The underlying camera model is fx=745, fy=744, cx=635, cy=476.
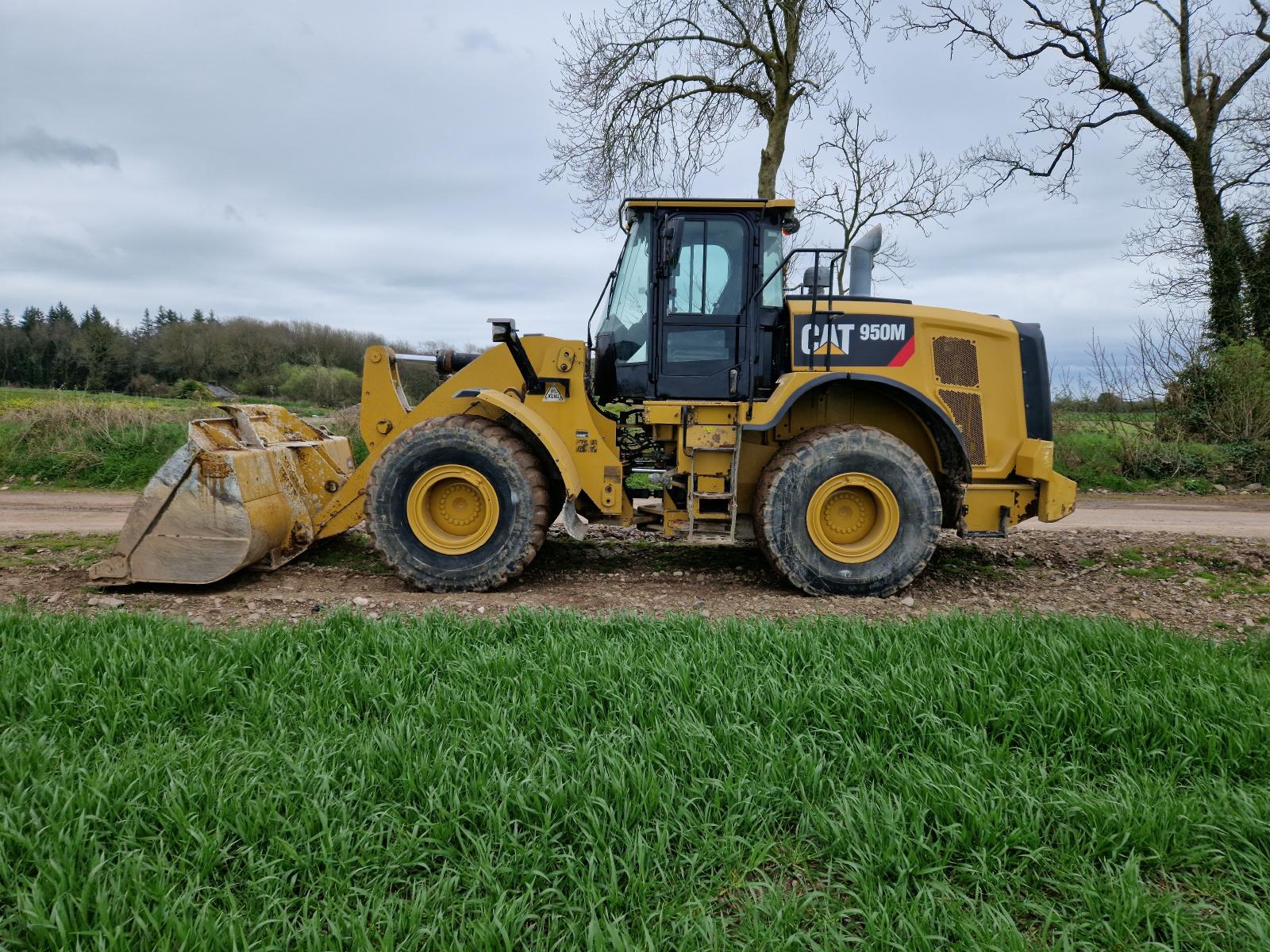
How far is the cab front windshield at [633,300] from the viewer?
560 cm

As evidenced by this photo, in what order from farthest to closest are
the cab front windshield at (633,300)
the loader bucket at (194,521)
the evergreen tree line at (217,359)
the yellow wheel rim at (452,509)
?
the evergreen tree line at (217,359) < the cab front windshield at (633,300) < the yellow wheel rim at (452,509) < the loader bucket at (194,521)

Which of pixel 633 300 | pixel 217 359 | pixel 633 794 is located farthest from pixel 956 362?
pixel 217 359

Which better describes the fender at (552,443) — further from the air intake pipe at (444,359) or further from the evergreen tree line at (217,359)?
the evergreen tree line at (217,359)

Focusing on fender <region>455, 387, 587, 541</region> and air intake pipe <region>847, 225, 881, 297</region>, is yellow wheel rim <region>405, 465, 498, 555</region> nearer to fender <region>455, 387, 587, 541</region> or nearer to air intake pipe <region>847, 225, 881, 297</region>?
fender <region>455, 387, 587, 541</region>

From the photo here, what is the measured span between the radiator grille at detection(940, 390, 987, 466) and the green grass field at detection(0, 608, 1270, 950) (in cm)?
212

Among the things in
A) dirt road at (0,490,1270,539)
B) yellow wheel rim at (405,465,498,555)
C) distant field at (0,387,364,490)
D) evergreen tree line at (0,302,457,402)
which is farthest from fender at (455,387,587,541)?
evergreen tree line at (0,302,457,402)

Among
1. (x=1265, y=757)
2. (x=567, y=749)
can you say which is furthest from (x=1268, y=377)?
(x=567, y=749)

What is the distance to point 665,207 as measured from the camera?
5.55 m

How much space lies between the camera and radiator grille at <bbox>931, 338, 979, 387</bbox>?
5.54 meters

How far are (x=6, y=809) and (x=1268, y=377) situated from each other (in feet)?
52.1

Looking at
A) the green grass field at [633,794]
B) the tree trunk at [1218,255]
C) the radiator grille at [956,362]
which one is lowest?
the green grass field at [633,794]

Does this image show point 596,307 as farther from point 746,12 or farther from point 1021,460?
point 746,12

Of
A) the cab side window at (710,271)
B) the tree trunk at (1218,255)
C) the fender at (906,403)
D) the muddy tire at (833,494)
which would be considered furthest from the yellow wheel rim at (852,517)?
the tree trunk at (1218,255)

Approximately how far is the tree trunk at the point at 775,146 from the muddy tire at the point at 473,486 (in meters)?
8.59
